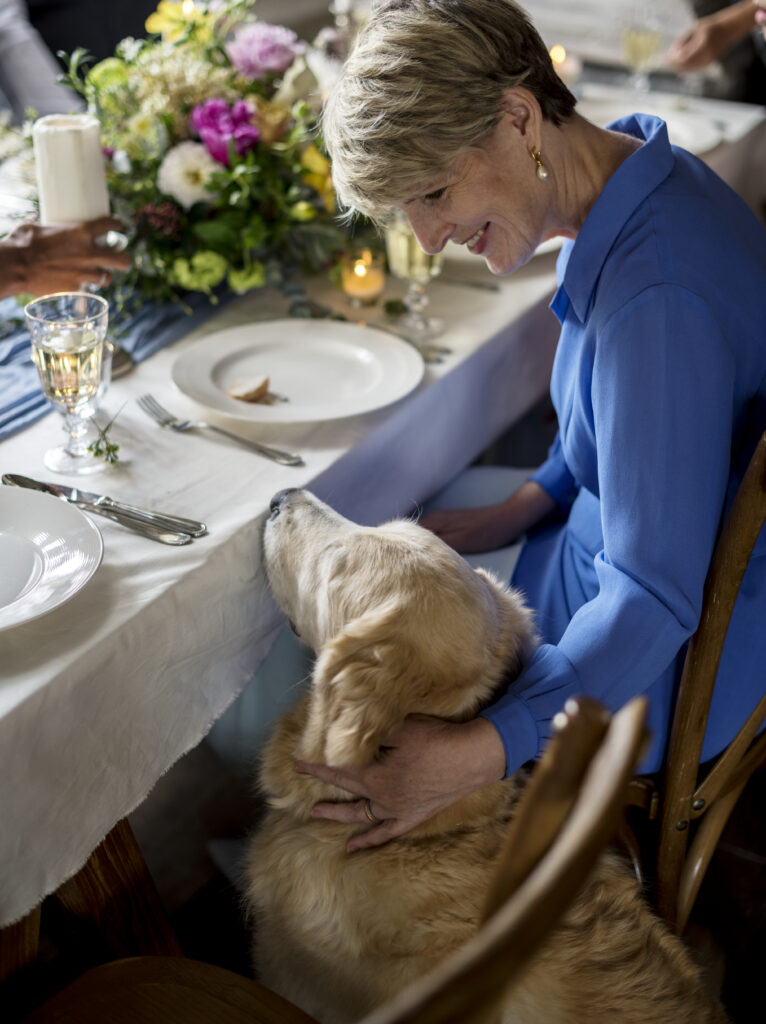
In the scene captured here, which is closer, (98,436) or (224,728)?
(98,436)

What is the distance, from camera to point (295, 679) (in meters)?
1.44

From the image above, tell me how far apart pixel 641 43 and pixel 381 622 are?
227 cm

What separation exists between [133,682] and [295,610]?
234 mm

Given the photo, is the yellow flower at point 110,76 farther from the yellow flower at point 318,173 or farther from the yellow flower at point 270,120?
the yellow flower at point 318,173

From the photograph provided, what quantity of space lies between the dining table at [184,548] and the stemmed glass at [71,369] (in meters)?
0.04

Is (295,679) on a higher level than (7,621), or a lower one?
lower

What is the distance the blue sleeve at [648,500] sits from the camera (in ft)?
3.48

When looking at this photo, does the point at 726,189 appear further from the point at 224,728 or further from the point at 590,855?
the point at 224,728

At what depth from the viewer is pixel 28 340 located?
1.60 m

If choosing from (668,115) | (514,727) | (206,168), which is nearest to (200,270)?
(206,168)

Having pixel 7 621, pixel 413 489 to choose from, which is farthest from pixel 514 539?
pixel 7 621

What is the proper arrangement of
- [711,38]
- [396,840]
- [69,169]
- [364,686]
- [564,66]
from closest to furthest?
[364,686], [396,840], [69,169], [564,66], [711,38]

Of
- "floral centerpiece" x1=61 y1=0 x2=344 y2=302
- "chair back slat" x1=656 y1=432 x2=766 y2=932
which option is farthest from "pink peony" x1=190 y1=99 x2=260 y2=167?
"chair back slat" x1=656 y1=432 x2=766 y2=932

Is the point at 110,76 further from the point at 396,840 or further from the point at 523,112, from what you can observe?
the point at 396,840
